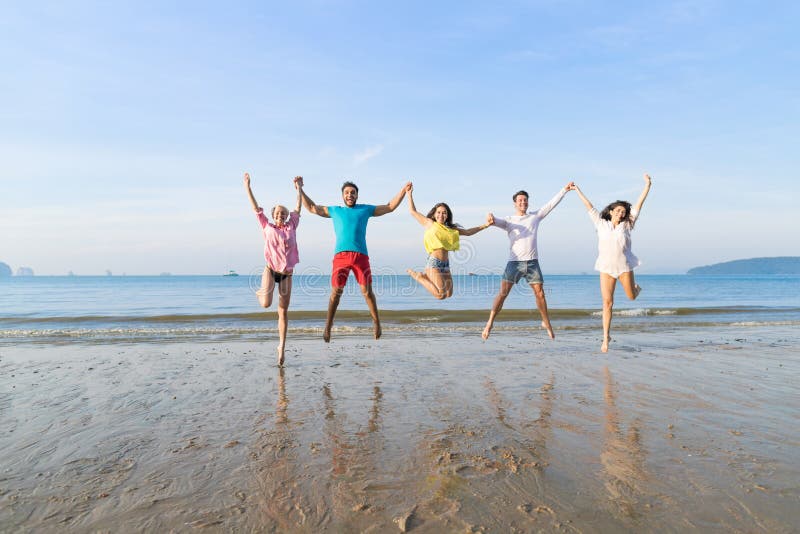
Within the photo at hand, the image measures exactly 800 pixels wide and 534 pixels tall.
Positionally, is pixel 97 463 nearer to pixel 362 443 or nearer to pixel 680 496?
pixel 362 443

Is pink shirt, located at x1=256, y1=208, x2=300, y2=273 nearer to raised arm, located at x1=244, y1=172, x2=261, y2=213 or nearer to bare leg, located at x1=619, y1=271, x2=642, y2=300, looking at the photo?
raised arm, located at x1=244, y1=172, x2=261, y2=213

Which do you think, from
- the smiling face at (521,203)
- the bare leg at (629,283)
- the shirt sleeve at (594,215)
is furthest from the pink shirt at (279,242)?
the bare leg at (629,283)

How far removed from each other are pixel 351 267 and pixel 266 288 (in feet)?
4.80

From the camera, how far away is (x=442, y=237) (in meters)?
8.97

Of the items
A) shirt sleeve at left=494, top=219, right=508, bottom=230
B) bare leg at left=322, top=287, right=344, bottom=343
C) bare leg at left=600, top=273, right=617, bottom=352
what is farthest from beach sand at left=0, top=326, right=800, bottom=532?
shirt sleeve at left=494, top=219, right=508, bottom=230

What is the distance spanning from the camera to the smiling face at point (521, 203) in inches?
380

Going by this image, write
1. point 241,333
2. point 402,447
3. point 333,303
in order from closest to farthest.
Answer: point 402,447 < point 333,303 < point 241,333

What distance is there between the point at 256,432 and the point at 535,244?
663 centimetres

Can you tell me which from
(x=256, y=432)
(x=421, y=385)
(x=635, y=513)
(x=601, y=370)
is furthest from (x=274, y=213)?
(x=635, y=513)

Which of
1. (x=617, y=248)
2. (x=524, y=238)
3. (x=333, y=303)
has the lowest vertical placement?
(x=333, y=303)

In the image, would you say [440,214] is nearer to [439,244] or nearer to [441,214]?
[441,214]

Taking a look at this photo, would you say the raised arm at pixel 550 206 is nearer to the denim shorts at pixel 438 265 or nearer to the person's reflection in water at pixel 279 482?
the denim shorts at pixel 438 265

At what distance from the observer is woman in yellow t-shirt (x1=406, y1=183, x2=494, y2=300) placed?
29.2 feet

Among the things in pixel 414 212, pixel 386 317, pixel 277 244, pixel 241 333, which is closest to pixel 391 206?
pixel 414 212
